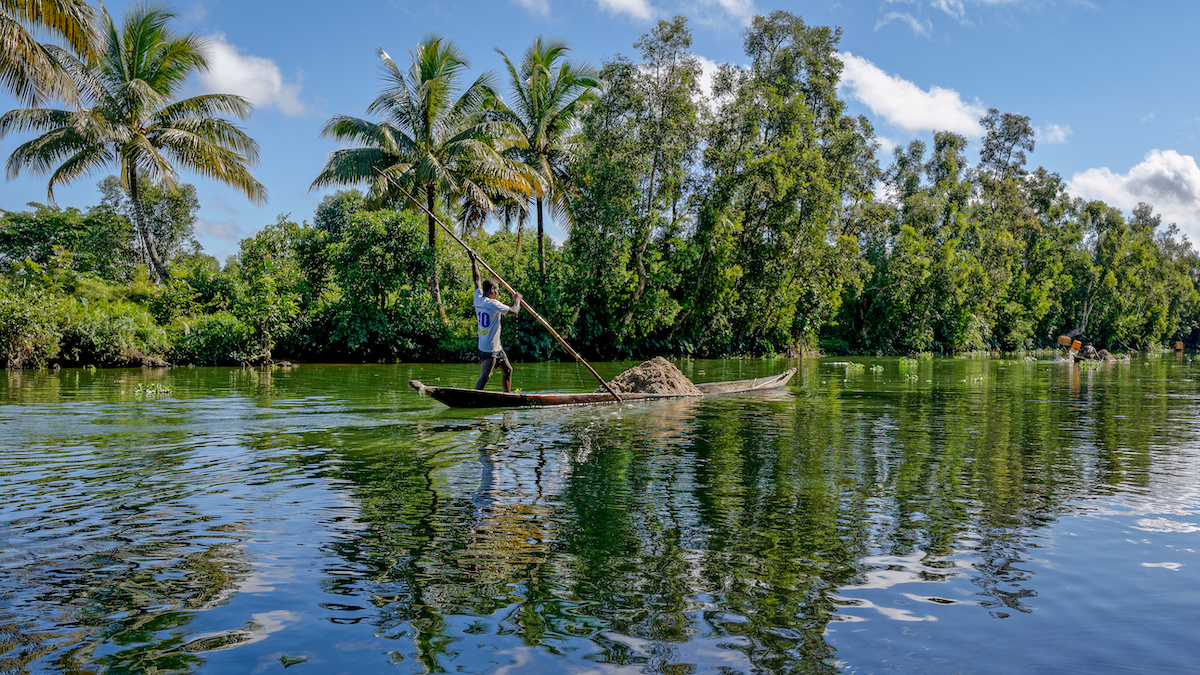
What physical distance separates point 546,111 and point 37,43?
58.4 ft

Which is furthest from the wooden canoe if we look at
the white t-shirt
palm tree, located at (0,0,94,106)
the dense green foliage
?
the dense green foliage

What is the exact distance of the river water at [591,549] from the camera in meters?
3.32

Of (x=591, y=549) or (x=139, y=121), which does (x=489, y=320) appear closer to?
(x=591, y=549)

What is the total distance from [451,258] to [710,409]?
63.3 feet

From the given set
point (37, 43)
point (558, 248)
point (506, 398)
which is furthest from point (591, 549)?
point (558, 248)

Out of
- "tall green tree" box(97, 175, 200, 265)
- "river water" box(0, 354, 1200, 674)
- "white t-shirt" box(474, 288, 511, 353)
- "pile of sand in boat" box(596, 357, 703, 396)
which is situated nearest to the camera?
"river water" box(0, 354, 1200, 674)

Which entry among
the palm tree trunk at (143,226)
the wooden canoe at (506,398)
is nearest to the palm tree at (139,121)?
the palm tree trunk at (143,226)

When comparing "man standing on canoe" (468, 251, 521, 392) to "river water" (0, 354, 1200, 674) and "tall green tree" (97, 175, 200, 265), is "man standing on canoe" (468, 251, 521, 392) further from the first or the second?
"tall green tree" (97, 175, 200, 265)

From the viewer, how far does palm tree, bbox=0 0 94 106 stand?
15.2 m

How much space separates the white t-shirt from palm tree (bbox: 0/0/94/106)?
11233 mm

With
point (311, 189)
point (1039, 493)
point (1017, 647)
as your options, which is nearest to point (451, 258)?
point (311, 189)

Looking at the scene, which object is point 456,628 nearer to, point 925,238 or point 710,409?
point 710,409

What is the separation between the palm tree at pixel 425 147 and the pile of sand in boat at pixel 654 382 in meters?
14.6

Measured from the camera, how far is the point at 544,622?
11.7ft
